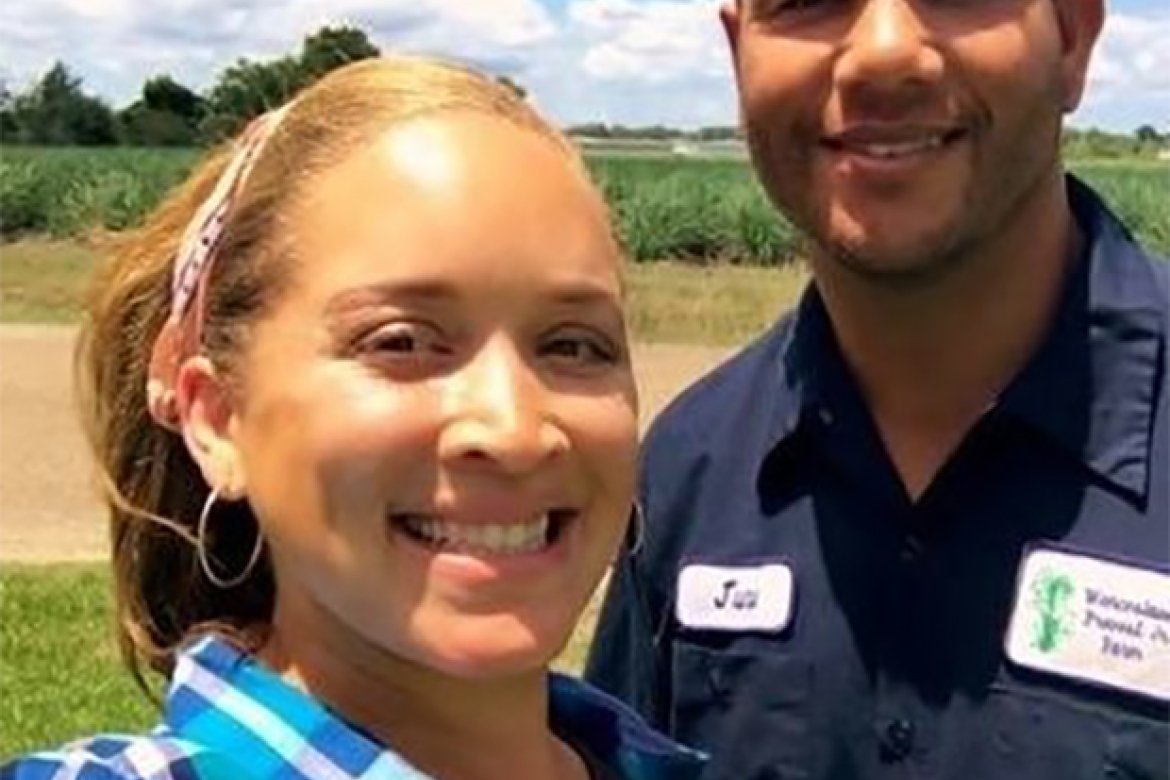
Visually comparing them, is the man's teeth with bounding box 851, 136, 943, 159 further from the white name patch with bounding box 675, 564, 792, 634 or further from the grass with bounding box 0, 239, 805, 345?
the grass with bounding box 0, 239, 805, 345

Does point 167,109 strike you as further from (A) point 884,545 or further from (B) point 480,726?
(B) point 480,726

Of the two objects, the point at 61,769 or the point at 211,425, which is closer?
the point at 61,769

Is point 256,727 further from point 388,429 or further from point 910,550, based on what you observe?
point 910,550

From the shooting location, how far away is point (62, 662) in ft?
24.3

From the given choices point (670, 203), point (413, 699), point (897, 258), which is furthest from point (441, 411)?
point (670, 203)

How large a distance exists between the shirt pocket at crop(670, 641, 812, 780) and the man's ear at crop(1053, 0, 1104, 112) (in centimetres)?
68

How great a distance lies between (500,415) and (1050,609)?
978mm

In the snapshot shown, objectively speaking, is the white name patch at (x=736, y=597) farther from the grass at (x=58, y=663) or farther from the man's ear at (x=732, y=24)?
the grass at (x=58, y=663)

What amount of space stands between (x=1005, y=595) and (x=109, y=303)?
3.34 ft

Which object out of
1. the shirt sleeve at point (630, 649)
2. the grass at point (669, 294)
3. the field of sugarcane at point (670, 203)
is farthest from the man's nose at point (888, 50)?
the field of sugarcane at point (670, 203)

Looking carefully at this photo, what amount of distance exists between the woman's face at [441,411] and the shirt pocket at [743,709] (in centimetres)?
86

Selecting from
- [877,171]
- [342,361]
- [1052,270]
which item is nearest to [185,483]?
[342,361]

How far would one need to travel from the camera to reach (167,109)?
17.3 feet

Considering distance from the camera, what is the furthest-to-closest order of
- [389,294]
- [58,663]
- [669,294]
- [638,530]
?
[669,294] < [58,663] < [638,530] < [389,294]
